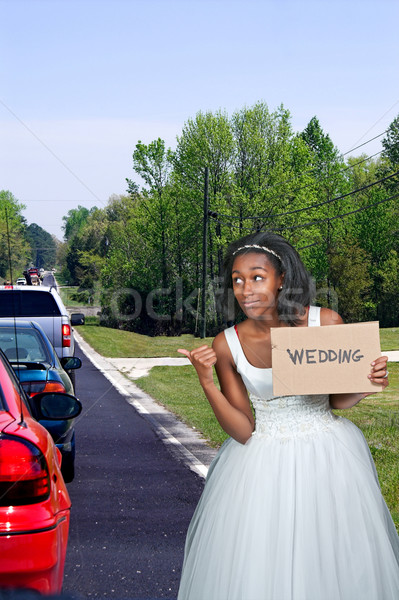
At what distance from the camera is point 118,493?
7.97 m

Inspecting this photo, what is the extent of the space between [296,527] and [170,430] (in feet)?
30.8

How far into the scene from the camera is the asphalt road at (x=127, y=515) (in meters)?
5.35

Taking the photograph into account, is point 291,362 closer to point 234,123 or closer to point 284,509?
point 284,509

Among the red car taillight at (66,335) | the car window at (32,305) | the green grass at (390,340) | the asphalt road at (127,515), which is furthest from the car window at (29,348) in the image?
the green grass at (390,340)

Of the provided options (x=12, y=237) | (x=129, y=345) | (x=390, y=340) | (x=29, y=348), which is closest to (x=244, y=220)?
(x=390, y=340)

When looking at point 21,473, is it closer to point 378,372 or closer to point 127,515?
point 378,372

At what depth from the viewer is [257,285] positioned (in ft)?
11.9

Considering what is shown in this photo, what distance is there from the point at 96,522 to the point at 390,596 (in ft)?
12.4

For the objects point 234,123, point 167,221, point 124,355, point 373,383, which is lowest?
point 124,355

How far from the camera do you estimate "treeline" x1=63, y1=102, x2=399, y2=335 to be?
5088 cm

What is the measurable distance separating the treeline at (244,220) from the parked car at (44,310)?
26.4m

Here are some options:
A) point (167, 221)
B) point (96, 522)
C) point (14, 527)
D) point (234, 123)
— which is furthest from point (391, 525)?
point (167, 221)

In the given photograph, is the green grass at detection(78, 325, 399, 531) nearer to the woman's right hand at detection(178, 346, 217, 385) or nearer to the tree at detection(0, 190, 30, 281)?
the tree at detection(0, 190, 30, 281)

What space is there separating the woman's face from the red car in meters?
0.97
